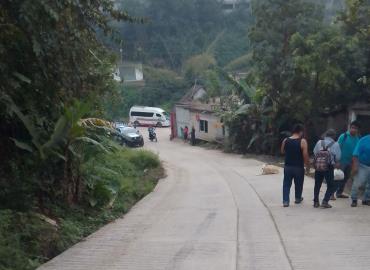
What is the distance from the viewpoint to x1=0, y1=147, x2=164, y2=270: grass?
22.1 feet

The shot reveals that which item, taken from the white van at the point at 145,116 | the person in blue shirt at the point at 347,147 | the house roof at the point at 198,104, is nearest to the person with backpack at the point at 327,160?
the person in blue shirt at the point at 347,147

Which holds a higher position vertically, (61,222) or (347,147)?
(347,147)

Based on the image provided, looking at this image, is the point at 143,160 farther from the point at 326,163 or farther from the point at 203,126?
the point at 203,126

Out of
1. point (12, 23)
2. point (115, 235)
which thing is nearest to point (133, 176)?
point (115, 235)

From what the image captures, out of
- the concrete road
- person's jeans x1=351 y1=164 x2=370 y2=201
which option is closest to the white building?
the concrete road

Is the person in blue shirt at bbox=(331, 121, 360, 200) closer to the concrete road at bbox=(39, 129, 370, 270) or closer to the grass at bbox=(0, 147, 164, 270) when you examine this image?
the concrete road at bbox=(39, 129, 370, 270)

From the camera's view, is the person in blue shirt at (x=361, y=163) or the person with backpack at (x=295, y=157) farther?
the person with backpack at (x=295, y=157)

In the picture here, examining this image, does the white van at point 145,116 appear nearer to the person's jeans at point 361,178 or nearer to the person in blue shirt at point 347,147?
the person in blue shirt at point 347,147

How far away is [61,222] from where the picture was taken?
8.66 meters

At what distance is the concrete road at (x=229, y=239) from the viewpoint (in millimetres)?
6789

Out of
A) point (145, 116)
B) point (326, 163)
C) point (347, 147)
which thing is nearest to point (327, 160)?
point (326, 163)

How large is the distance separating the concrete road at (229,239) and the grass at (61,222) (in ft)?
0.78

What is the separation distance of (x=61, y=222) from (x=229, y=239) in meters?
2.49

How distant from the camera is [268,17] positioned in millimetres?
30219
